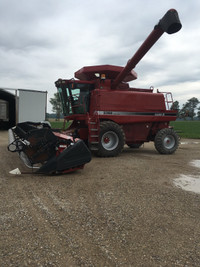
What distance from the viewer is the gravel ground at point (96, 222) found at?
2.12 m

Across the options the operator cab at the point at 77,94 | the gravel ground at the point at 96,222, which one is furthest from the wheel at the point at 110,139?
the gravel ground at the point at 96,222

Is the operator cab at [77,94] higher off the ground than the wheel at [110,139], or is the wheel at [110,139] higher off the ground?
the operator cab at [77,94]

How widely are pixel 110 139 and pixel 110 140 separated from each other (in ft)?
0.11

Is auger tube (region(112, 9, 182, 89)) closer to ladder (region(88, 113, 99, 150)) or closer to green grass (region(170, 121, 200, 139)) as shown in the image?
ladder (region(88, 113, 99, 150))

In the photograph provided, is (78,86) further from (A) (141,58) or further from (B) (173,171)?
(B) (173,171)

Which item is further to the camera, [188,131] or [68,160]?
[188,131]

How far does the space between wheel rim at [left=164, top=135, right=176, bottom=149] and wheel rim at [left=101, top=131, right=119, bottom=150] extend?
2123 mm

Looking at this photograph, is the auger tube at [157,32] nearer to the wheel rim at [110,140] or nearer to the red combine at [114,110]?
the red combine at [114,110]

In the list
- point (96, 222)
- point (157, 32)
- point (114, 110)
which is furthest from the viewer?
point (114, 110)

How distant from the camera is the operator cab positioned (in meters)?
7.99

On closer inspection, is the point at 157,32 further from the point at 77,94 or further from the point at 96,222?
the point at 96,222

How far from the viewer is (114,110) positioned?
26.2 feet

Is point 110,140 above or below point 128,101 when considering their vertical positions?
below

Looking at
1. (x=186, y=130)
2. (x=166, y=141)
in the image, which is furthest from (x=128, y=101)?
(x=186, y=130)
